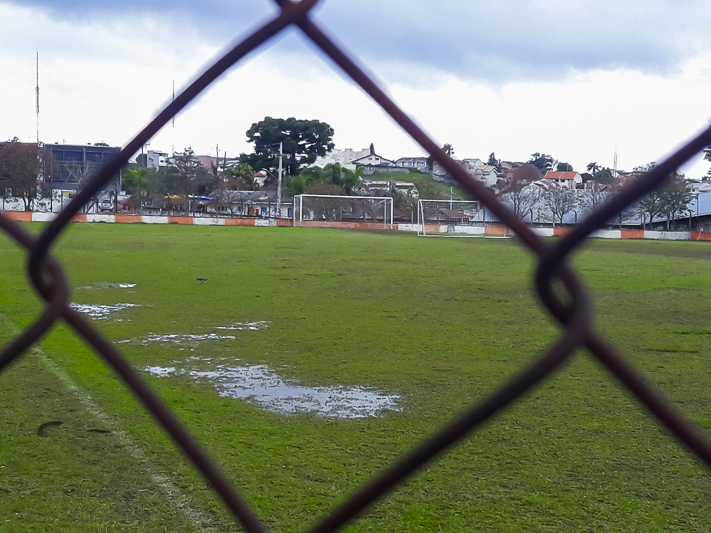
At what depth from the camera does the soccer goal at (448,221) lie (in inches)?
1227

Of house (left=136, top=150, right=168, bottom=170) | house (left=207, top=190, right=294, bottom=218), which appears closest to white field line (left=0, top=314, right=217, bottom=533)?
house (left=136, top=150, right=168, bottom=170)

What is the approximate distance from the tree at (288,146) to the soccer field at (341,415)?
838 centimetres

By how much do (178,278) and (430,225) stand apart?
25.1 meters

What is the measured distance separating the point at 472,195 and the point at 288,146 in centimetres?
2950

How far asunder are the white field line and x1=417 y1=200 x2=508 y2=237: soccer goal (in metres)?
26.2

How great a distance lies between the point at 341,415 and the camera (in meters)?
3.84

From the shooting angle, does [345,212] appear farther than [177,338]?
Yes

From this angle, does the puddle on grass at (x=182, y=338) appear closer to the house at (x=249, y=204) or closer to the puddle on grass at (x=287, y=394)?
the puddle on grass at (x=287, y=394)

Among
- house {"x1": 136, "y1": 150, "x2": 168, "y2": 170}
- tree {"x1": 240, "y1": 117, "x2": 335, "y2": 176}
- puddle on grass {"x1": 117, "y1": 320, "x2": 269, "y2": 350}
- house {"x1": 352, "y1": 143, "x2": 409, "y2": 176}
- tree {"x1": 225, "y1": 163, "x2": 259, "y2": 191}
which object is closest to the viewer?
house {"x1": 136, "y1": 150, "x2": 168, "y2": 170}

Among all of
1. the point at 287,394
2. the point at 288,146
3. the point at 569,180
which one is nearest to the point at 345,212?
the point at 288,146

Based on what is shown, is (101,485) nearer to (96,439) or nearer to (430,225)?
(96,439)

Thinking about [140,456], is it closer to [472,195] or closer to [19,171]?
[472,195]

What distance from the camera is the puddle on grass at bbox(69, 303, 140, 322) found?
699cm

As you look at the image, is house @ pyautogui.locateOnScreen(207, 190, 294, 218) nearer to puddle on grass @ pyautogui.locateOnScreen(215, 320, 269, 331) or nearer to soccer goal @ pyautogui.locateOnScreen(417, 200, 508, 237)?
soccer goal @ pyautogui.locateOnScreen(417, 200, 508, 237)
